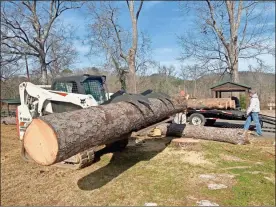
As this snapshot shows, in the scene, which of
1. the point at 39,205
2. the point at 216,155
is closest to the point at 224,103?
the point at 216,155

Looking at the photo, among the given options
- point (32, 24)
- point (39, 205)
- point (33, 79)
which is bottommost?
point (39, 205)

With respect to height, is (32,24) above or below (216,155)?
above

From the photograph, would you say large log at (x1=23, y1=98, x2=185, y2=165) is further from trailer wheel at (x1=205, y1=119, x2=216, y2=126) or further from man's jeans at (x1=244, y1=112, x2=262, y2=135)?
trailer wheel at (x1=205, y1=119, x2=216, y2=126)

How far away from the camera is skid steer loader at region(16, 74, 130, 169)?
7.16 metres

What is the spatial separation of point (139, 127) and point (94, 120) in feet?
5.61

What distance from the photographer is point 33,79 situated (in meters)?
25.9

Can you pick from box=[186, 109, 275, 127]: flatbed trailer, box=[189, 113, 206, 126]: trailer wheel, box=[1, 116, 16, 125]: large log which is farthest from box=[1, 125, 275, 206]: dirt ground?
box=[1, 116, 16, 125]: large log

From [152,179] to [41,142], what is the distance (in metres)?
2.88

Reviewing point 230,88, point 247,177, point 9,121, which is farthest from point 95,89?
point 9,121

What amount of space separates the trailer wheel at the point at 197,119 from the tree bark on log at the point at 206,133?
7.53 ft

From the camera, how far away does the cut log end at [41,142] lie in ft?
11.2

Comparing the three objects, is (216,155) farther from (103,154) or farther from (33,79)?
(33,79)

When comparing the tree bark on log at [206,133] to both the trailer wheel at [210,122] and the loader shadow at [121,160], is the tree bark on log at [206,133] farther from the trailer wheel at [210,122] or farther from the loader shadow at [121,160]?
the trailer wheel at [210,122]

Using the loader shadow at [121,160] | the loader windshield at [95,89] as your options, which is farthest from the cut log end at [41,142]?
the loader windshield at [95,89]
